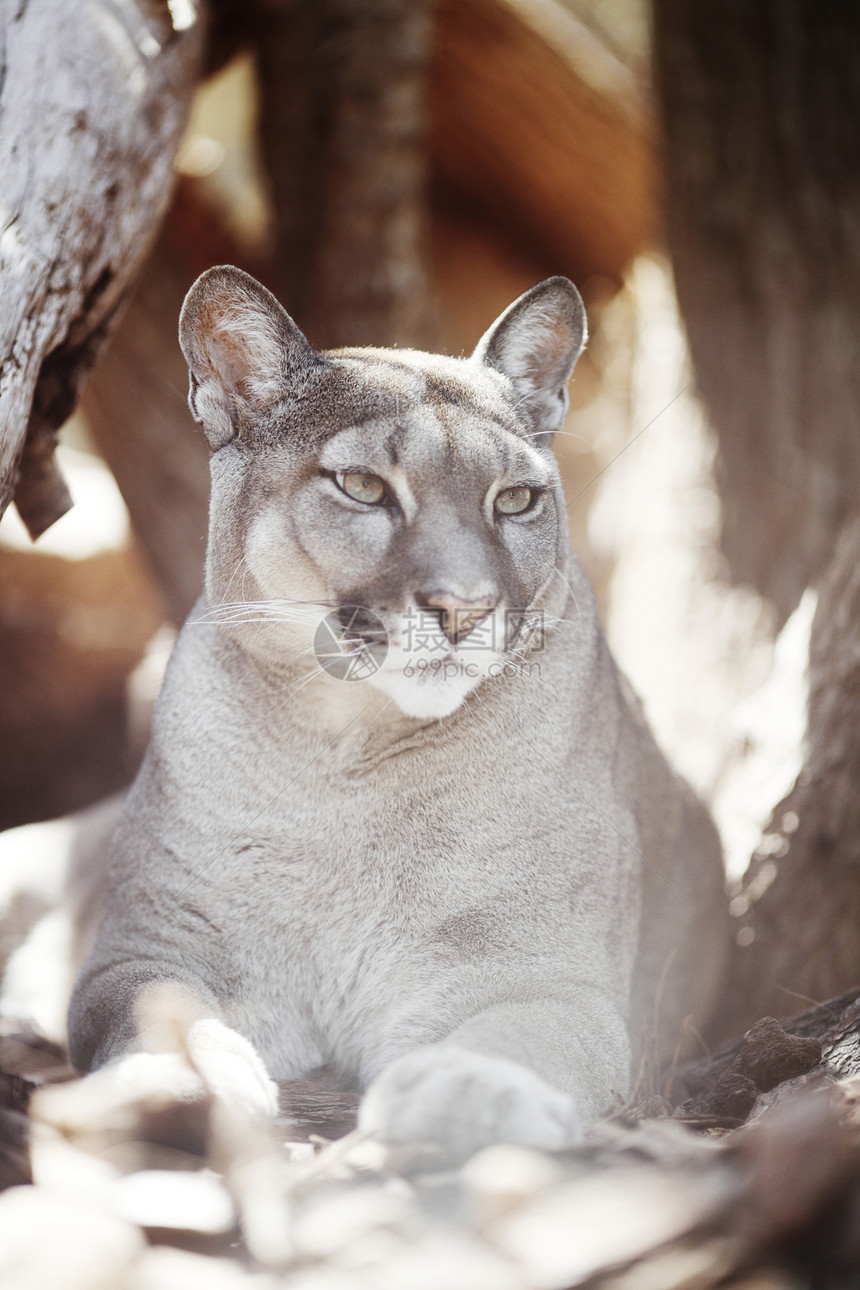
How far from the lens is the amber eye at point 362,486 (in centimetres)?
246

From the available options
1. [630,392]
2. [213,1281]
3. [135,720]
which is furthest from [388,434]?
[630,392]

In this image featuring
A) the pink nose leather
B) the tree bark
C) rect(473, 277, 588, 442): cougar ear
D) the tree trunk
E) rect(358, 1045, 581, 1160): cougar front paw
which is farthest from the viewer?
the tree trunk

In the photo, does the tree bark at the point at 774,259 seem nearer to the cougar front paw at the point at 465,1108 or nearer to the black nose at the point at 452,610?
the black nose at the point at 452,610

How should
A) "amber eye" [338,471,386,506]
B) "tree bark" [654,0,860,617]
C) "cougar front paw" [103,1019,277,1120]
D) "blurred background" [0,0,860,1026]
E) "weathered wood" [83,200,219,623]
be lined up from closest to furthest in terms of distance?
1. "cougar front paw" [103,1019,277,1120]
2. "amber eye" [338,471,386,506]
3. "blurred background" [0,0,860,1026]
4. "tree bark" [654,0,860,617]
5. "weathered wood" [83,200,219,623]

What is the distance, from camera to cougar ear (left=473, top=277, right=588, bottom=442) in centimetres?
288

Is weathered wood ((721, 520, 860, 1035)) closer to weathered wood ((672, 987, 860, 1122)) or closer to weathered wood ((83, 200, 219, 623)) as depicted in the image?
weathered wood ((672, 987, 860, 1122))

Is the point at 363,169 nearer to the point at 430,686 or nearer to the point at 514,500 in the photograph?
the point at 514,500

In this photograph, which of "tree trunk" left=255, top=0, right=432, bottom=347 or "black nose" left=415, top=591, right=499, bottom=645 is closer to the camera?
"black nose" left=415, top=591, right=499, bottom=645

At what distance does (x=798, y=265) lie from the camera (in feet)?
14.3

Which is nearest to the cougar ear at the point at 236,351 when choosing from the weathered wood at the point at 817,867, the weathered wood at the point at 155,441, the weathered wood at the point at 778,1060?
the weathered wood at the point at 817,867

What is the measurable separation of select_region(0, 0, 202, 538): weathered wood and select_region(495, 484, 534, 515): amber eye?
1.15m

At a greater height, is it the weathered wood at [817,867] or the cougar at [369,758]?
the cougar at [369,758]

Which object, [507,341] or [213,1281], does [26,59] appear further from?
[213,1281]


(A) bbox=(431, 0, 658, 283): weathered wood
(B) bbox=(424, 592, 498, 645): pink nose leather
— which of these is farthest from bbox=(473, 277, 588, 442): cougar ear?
(A) bbox=(431, 0, 658, 283): weathered wood
